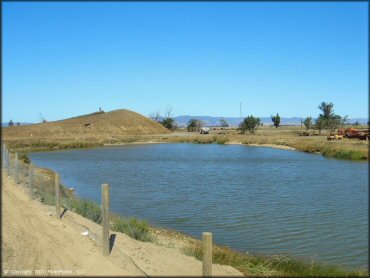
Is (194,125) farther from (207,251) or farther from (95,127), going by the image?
(207,251)

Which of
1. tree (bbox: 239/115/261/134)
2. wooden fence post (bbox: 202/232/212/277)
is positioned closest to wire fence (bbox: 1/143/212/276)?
wooden fence post (bbox: 202/232/212/277)

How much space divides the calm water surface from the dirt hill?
200 ft

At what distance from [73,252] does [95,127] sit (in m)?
97.7

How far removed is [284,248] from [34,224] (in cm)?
732

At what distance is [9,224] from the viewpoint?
12156mm

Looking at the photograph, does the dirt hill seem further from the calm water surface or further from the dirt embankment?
the dirt embankment

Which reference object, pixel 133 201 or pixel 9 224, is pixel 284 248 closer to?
pixel 9 224

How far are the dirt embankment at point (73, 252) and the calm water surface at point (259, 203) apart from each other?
10.7ft

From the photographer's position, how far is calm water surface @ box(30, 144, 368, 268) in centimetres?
1386

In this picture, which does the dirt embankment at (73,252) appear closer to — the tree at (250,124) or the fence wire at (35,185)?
the fence wire at (35,185)

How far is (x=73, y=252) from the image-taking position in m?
9.95

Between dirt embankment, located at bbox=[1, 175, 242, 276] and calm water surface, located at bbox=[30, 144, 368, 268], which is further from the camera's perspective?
calm water surface, located at bbox=[30, 144, 368, 268]

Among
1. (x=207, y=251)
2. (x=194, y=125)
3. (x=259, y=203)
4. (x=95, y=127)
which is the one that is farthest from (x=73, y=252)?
(x=194, y=125)

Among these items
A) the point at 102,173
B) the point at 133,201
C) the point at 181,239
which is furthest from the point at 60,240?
the point at 102,173
